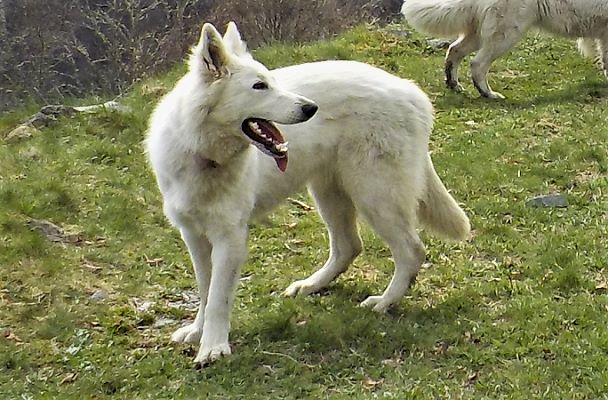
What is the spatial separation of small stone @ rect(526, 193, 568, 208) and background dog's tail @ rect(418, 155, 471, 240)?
1293 mm

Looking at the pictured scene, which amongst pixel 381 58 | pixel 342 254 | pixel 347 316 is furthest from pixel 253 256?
pixel 381 58

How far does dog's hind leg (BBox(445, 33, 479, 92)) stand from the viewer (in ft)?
A: 31.3

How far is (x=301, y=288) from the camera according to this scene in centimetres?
515

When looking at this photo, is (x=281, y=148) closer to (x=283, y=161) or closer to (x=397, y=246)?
(x=283, y=161)

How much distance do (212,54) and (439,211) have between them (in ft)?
5.46

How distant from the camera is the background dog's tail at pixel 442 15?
9.41 meters

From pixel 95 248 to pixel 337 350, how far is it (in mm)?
2196

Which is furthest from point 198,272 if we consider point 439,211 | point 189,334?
point 439,211

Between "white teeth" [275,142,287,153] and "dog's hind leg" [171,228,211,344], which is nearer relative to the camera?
"white teeth" [275,142,287,153]

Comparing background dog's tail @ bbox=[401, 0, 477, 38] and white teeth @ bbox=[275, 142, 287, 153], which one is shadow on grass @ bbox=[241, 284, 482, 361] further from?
background dog's tail @ bbox=[401, 0, 477, 38]

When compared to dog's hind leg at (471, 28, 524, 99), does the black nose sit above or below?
above

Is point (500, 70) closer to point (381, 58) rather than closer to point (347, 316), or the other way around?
point (381, 58)

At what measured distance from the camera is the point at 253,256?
19.2ft

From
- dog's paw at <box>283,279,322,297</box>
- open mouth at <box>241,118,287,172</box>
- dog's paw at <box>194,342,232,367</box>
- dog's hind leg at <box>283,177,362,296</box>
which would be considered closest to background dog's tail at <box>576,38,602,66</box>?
dog's hind leg at <box>283,177,362,296</box>
